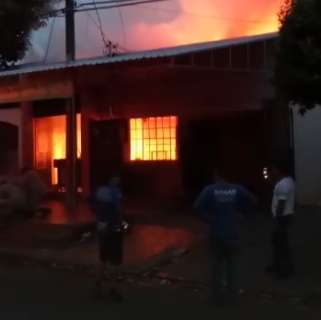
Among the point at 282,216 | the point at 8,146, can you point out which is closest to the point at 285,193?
the point at 282,216

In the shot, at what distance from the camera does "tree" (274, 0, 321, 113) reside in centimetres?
1088

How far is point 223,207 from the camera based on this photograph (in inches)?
394

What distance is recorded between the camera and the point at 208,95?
17953 mm

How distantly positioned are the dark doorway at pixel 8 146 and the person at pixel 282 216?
12.8m

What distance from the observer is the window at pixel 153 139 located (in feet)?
64.7

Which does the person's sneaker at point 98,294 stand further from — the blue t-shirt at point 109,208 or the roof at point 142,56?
the roof at point 142,56

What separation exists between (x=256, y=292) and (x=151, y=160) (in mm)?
9462

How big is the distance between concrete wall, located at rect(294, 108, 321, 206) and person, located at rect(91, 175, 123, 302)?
27.5ft

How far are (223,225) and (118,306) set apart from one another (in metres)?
1.63

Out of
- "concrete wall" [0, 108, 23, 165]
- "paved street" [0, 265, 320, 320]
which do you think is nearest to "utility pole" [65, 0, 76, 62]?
"concrete wall" [0, 108, 23, 165]

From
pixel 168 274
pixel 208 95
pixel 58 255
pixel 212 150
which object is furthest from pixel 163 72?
pixel 168 274

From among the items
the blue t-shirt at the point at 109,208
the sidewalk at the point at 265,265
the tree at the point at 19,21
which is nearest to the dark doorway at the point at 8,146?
the tree at the point at 19,21

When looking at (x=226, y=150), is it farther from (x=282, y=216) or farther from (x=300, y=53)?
(x=300, y=53)

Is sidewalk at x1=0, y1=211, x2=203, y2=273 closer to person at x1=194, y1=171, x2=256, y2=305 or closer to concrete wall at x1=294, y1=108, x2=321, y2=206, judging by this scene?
person at x1=194, y1=171, x2=256, y2=305
